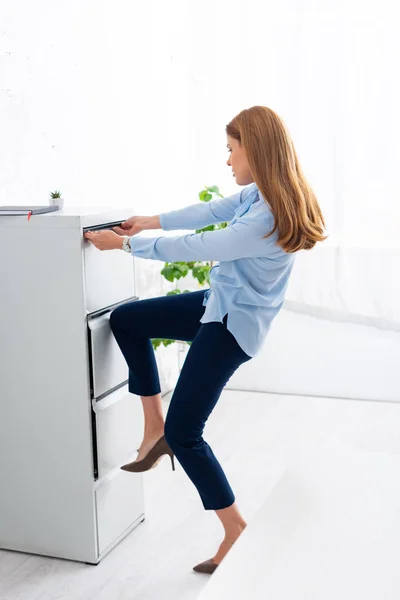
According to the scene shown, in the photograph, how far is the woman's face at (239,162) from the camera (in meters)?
2.26

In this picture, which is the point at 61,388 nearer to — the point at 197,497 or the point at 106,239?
the point at 106,239

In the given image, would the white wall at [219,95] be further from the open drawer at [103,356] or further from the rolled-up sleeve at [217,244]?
the rolled-up sleeve at [217,244]

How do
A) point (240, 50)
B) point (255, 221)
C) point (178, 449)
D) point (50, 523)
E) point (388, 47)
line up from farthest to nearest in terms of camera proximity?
point (240, 50) → point (388, 47) → point (50, 523) → point (178, 449) → point (255, 221)

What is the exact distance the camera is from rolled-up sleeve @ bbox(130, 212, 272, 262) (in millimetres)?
2166

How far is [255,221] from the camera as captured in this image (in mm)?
2170

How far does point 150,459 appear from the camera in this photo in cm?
250

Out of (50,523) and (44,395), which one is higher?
(44,395)

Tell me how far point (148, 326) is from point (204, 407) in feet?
0.97

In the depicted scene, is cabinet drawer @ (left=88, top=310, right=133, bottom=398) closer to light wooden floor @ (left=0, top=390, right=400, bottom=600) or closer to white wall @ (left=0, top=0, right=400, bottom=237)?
light wooden floor @ (left=0, top=390, right=400, bottom=600)

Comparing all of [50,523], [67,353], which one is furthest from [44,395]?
[50,523]

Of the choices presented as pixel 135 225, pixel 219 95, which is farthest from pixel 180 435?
pixel 219 95

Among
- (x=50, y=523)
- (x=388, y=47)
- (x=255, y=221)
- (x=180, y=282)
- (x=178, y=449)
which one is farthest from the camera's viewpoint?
(x=180, y=282)

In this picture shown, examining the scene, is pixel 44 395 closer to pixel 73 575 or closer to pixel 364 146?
pixel 73 575

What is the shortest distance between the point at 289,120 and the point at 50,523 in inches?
92.4
